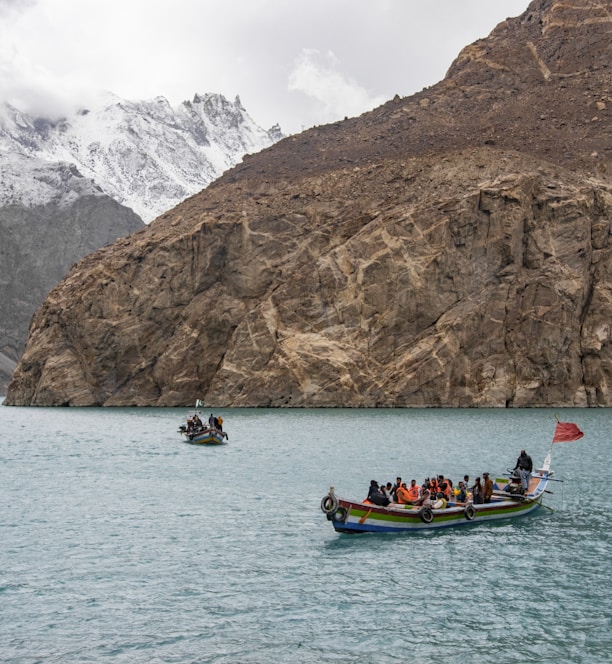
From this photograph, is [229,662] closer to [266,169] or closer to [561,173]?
[561,173]

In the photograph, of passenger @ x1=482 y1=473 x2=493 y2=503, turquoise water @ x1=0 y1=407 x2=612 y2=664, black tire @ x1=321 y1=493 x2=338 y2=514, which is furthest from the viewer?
passenger @ x1=482 y1=473 x2=493 y2=503

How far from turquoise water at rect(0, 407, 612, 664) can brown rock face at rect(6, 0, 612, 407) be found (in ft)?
140

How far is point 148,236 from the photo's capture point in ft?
375

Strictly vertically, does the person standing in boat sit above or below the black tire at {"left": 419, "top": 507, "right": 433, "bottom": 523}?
above

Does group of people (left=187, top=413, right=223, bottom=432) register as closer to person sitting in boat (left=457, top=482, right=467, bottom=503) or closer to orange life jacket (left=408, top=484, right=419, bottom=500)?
orange life jacket (left=408, top=484, right=419, bottom=500)

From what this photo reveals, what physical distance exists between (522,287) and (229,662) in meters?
79.2

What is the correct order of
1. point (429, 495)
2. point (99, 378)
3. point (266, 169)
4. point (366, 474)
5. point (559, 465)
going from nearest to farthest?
point (429, 495) < point (366, 474) < point (559, 465) < point (99, 378) < point (266, 169)

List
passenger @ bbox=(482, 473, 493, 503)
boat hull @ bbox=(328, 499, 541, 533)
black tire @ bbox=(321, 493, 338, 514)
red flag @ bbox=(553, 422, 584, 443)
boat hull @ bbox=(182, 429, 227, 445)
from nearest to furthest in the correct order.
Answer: black tire @ bbox=(321, 493, 338, 514), boat hull @ bbox=(328, 499, 541, 533), passenger @ bbox=(482, 473, 493, 503), red flag @ bbox=(553, 422, 584, 443), boat hull @ bbox=(182, 429, 227, 445)

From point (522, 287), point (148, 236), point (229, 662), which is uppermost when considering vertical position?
point (148, 236)

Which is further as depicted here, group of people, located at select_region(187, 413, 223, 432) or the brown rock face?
the brown rock face

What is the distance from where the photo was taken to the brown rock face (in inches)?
3595

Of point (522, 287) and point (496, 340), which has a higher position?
point (522, 287)

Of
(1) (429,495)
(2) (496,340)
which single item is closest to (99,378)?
(2) (496,340)

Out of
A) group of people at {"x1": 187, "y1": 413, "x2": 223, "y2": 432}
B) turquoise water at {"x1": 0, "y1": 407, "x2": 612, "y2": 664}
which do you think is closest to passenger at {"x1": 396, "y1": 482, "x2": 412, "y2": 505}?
turquoise water at {"x1": 0, "y1": 407, "x2": 612, "y2": 664}
